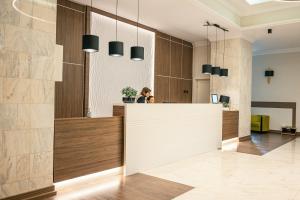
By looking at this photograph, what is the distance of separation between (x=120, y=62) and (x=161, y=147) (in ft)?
10.6

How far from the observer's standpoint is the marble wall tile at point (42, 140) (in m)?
3.56

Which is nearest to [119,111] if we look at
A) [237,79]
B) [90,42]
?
[90,42]

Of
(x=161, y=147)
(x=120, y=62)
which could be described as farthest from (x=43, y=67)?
(x=120, y=62)

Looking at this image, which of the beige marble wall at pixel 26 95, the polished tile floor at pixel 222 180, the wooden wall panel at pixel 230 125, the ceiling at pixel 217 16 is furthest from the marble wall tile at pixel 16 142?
the wooden wall panel at pixel 230 125

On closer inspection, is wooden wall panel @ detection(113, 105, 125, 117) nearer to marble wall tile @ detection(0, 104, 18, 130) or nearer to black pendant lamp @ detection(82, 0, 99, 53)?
black pendant lamp @ detection(82, 0, 99, 53)

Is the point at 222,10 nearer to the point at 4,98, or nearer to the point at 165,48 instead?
the point at 165,48

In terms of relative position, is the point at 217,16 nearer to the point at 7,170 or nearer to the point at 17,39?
the point at 17,39

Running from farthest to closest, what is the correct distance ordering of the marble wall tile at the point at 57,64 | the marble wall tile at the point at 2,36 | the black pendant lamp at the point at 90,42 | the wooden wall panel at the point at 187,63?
the wooden wall panel at the point at 187,63 < the black pendant lamp at the point at 90,42 < the marble wall tile at the point at 57,64 < the marble wall tile at the point at 2,36

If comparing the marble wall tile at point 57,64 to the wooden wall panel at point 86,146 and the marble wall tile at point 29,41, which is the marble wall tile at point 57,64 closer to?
the marble wall tile at point 29,41

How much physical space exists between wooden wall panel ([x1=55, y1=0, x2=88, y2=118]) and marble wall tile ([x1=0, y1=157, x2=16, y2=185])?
9.21ft

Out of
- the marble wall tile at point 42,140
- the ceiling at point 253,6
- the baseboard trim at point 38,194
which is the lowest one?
the baseboard trim at point 38,194

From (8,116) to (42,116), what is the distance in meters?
0.45

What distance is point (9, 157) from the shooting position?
3.31 meters

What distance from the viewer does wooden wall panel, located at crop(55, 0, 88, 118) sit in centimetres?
615
